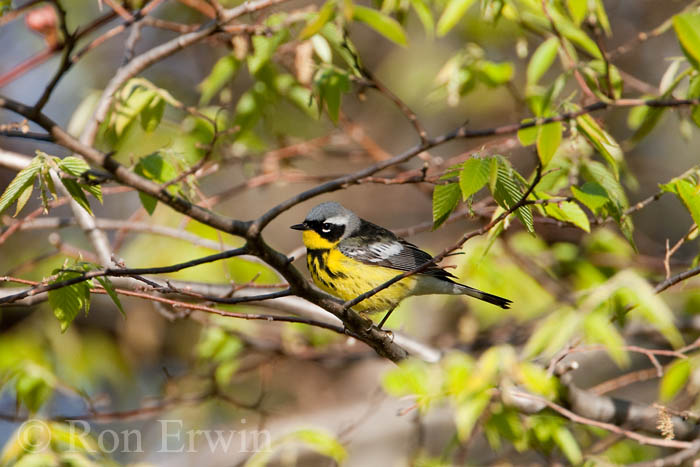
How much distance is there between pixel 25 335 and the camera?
6.53m

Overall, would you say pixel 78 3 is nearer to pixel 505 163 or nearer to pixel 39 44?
pixel 39 44

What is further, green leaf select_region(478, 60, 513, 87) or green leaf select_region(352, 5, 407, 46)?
green leaf select_region(478, 60, 513, 87)

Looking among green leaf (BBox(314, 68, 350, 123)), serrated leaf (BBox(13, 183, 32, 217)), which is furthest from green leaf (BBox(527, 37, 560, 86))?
serrated leaf (BBox(13, 183, 32, 217))

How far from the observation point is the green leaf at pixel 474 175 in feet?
7.24

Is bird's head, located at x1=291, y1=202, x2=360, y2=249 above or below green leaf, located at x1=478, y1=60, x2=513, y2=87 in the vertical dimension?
below

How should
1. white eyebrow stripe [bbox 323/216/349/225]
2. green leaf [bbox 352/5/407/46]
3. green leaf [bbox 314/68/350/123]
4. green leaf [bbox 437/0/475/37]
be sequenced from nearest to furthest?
green leaf [bbox 352/5/407/46], green leaf [bbox 437/0/475/37], green leaf [bbox 314/68/350/123], white eyebrow stripe [bbox 323/216/349/225]

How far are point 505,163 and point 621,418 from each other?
2.28m

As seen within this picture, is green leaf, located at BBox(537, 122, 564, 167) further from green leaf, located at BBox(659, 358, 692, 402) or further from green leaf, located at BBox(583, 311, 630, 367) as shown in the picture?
green leaf, located at BBox(659, 358, 692, 402)

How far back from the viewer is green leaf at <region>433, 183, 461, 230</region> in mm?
2416

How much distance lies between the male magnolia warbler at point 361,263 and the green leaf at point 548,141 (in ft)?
6.21

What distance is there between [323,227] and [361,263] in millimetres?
329

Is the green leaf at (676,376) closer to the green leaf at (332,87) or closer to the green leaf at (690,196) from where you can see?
the green leaf at (690,196)

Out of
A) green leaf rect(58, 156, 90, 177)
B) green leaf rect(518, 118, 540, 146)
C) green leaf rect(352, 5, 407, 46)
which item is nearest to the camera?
green leaf rect(58, 156, 90, 177)

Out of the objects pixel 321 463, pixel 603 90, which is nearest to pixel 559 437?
pixel 603 90
